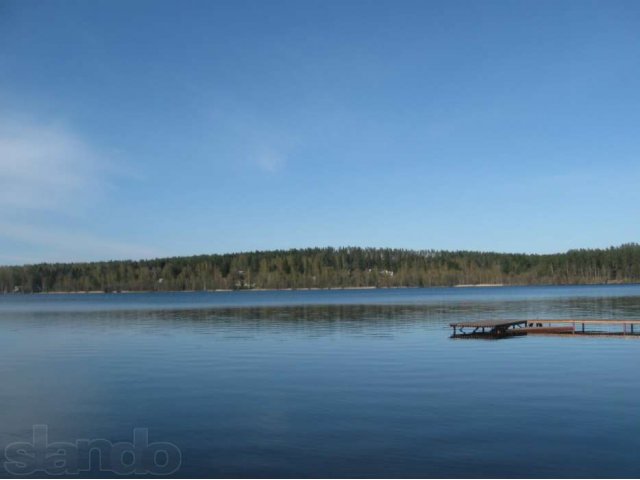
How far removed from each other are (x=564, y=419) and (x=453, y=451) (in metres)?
5.34

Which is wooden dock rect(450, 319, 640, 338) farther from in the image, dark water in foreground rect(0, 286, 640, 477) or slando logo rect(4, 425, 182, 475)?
slando logo rect(4, 425, 182, 475)

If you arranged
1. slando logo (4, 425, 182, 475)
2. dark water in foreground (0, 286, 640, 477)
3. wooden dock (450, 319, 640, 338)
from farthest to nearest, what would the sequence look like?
wooden dock (450, 319, 640, 338)
dark water in foreground (0, 286, 640, 477)
slando logo (4, 425, 182, 475)

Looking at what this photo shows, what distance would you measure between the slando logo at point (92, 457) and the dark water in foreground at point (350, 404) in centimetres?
39

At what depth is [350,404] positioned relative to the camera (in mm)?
23359

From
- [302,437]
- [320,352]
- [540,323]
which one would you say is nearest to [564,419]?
[302,437]

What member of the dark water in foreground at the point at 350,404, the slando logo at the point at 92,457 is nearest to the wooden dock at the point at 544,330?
the dark water in foreground at the point at 350,404

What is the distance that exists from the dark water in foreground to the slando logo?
15.5 inches

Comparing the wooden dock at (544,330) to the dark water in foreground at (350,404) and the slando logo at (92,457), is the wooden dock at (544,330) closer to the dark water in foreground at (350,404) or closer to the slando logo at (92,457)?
the dark water in foreground at (350,404)

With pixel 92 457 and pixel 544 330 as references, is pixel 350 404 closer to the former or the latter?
pixel 92 457

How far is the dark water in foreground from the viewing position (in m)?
16.6

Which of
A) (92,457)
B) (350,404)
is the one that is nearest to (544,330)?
(350,404)

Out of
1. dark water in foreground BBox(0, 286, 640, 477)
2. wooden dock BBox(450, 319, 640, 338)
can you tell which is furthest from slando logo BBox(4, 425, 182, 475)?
wooden dock BBox(450, 319, 640, 338)

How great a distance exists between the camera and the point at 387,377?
29234 mm

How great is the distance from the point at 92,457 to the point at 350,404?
9.38 meters
